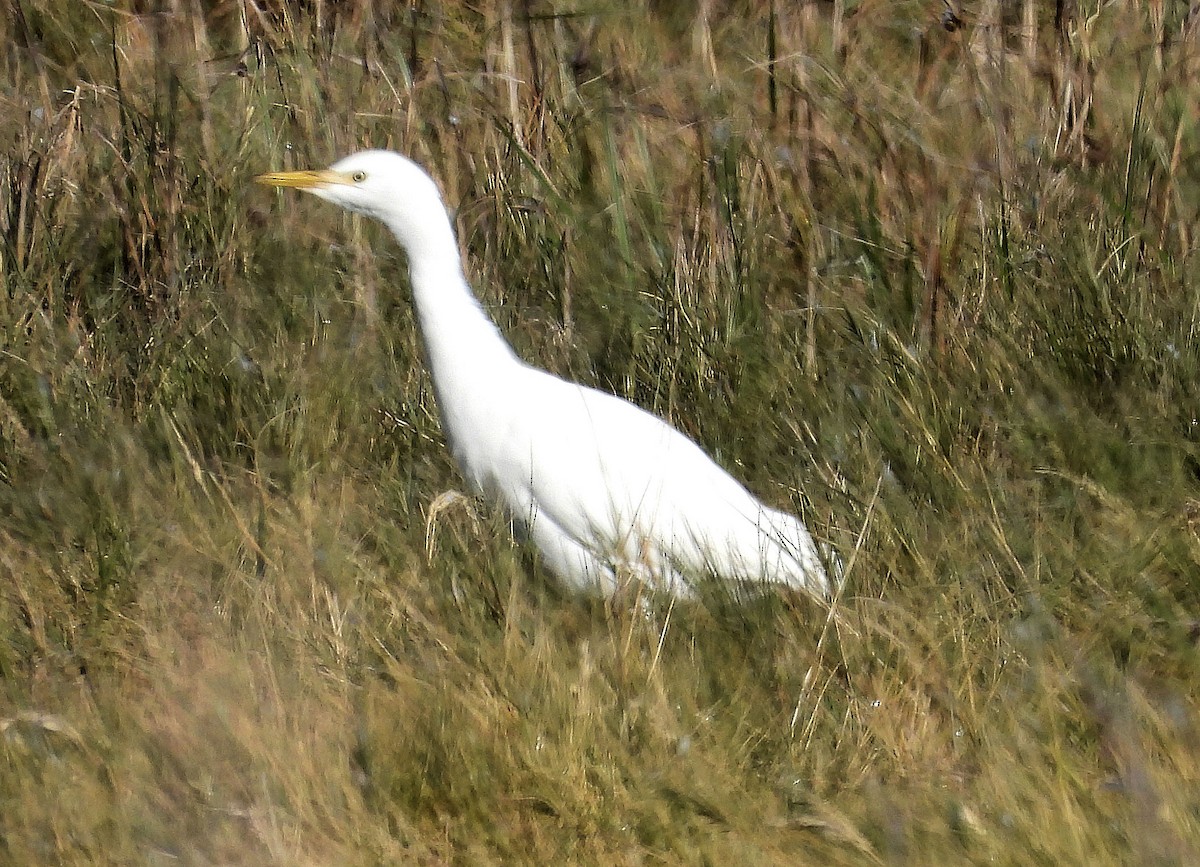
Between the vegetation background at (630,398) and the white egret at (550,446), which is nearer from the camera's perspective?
the vegetation background at (630,398)

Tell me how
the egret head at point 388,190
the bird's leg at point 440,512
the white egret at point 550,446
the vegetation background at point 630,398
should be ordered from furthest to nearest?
1. the egret head at point 388,190
2. the white egret at point 550,446
3. the bird's leg at point 440,512
4. the vegetation background at point 630,398

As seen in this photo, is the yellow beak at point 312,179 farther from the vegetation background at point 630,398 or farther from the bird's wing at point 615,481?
the bird's wing at point 615,481

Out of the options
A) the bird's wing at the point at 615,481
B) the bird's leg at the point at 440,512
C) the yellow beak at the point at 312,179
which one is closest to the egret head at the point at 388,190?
the yellow beak at the point at 312,179

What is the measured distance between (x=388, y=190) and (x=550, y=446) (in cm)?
59

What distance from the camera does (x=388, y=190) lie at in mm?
3070

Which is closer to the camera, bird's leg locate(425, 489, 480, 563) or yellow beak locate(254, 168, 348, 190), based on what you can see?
bird's leg locate(425, 489, 480, 563)

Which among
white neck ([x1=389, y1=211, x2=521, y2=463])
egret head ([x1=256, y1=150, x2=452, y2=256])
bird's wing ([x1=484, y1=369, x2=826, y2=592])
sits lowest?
bird's wing ([x1=484, y1=369, x2=826, y2=592])

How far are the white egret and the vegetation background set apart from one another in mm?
119

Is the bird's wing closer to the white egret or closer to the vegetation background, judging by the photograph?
the white egret

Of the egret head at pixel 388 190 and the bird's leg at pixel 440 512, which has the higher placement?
the egret head at pixel 388 190

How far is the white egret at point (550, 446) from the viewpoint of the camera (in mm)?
2811

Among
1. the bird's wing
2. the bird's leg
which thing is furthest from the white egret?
the bird's leg

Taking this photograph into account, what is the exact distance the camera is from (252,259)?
3.86 meters

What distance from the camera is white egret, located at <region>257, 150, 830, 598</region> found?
2.81m
